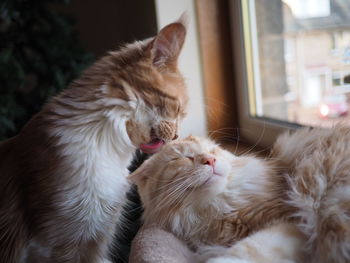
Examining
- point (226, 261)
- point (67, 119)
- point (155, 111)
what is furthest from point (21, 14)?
point (226, 261)

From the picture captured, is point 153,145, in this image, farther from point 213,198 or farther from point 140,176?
point 213,198

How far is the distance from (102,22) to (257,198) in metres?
2.10

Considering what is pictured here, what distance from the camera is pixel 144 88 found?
1.09 meters

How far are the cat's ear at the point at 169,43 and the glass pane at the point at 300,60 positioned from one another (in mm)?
558

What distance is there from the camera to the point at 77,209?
1.04 metres

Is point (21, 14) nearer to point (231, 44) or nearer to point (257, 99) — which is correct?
point (231, 44)

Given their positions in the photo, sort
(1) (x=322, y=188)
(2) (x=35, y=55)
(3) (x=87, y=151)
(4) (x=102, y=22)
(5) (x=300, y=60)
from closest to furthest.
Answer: (1) (x=322, y=188), (3) (x=87, y=151), (5) (x=300, y=60), (2) (x=35, y=55), (4) (x=102, y=22)

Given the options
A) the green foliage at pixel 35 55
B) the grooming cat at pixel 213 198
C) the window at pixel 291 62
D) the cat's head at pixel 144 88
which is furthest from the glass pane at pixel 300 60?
the green foliage at pixel 35 55

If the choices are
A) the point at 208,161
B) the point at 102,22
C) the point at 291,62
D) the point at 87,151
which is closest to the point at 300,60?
the point at 291,62

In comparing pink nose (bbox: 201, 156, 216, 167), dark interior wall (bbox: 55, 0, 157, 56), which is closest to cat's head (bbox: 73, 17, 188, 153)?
pink nose (bbox: 201, 156, 216, 167)

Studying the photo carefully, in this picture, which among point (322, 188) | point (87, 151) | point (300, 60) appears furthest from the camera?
point (300, 60)

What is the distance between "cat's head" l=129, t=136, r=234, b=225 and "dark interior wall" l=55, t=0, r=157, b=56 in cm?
146

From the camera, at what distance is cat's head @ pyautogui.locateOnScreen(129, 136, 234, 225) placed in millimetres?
939

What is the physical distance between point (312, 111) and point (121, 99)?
84cm
